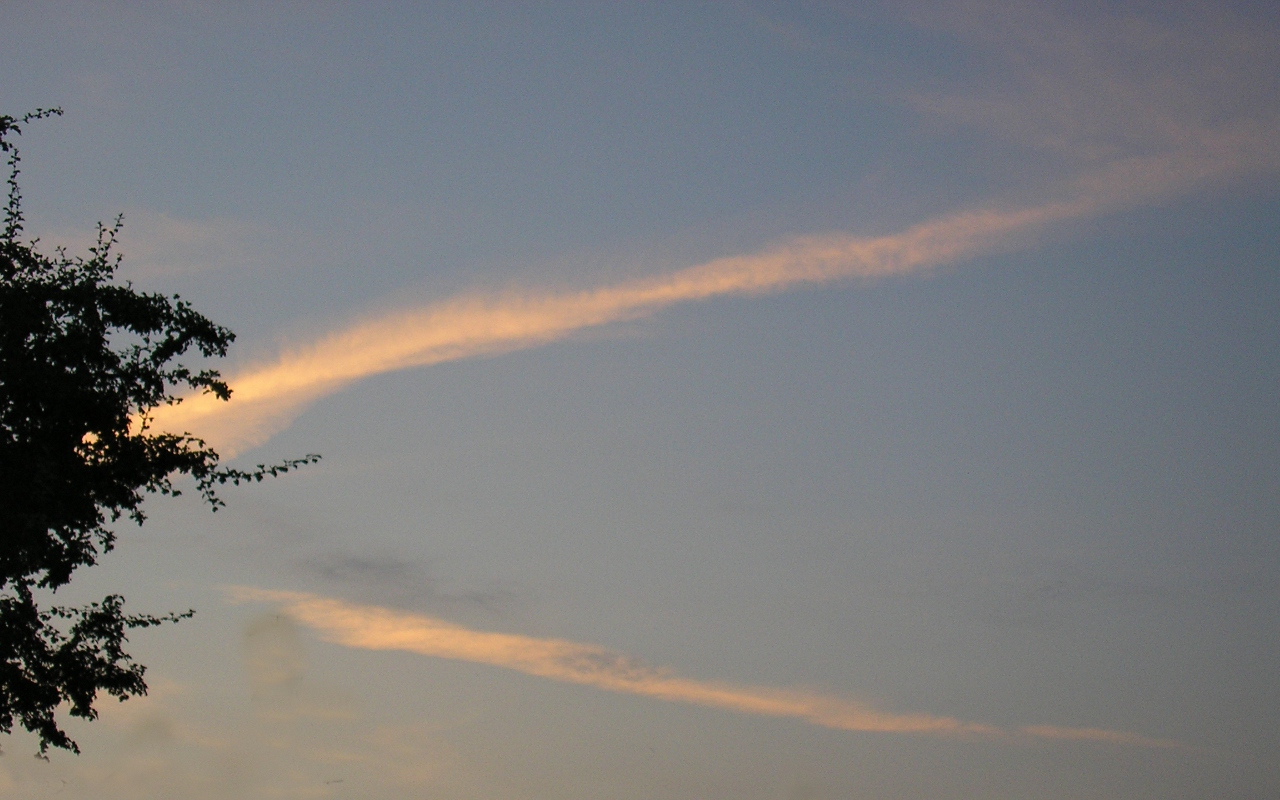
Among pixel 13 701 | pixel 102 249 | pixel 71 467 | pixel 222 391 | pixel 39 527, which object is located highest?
pixel 102 249

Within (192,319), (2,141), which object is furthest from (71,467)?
(2,141)

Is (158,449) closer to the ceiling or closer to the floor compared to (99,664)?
closer to the ceiling

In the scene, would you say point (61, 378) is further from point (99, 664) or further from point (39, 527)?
point (99, 664)

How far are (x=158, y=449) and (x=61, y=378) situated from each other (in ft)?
9.48

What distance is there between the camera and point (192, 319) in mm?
33000

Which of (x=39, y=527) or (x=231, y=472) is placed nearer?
(x=39, y=527)

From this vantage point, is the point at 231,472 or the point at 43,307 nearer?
the point at 43,307

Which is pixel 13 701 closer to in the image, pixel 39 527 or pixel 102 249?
pixel 39 527

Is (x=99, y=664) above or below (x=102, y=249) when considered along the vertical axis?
below

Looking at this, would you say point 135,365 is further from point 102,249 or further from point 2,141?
point 2,141

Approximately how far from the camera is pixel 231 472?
34031 mm

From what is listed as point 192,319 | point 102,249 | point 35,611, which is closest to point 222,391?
point 192,319

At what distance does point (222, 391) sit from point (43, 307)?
4156mm

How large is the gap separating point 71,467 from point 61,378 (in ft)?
6.80
